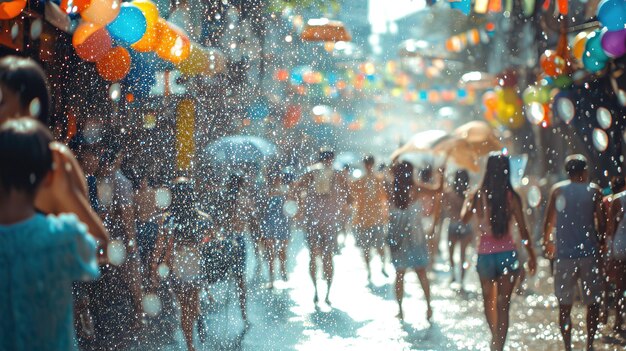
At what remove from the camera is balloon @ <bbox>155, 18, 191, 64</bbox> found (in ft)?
33.5

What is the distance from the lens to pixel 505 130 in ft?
92.8

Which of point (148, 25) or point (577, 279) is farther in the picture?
point (148, 25)

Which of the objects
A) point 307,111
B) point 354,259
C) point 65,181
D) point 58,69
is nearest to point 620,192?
point 65,181

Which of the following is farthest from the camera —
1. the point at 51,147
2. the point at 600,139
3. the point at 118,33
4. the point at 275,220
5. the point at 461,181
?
the point at 600,139

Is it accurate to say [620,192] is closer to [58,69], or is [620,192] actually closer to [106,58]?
[106,58]

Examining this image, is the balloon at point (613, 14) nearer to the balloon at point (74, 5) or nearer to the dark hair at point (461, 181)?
the dark hair at point (461, 181)

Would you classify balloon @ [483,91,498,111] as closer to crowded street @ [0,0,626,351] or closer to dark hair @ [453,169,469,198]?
crowded street @ [0,0,626,351]

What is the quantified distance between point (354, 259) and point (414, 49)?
10498mm

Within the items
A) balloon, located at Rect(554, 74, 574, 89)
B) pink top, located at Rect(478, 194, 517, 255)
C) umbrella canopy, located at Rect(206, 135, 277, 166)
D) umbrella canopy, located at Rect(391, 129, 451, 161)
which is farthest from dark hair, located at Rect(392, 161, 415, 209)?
umbrella canopy, located at Rect(391, 129, 451, 161)

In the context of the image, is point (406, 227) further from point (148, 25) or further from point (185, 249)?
point (148, 25)

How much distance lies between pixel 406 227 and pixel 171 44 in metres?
3.96

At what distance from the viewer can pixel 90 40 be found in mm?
8789

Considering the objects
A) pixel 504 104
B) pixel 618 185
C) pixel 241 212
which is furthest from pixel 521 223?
pixel 504 104

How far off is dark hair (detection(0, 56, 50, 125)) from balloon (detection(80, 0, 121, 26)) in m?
5.19
